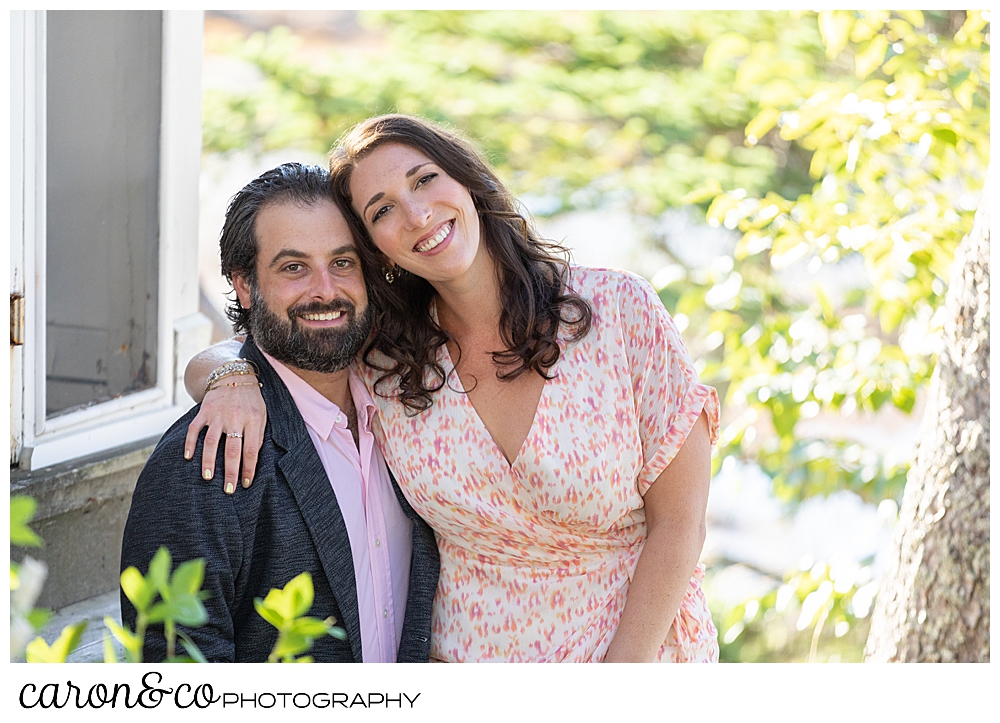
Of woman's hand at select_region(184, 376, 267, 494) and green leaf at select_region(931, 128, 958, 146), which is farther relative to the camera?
green leaf at select_region(931, 128, 958, 146)

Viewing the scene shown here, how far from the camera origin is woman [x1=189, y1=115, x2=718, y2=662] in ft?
5.45

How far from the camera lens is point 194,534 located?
58.9 inches

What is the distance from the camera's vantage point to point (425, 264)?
5.54 ft

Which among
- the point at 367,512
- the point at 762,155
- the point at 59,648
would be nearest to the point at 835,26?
the point at 367,512

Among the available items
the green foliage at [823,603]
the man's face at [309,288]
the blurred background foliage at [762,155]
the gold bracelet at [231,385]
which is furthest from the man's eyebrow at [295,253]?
A: the green foliage at [823,603]

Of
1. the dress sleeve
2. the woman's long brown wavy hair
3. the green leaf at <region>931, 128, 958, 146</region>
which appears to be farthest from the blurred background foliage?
the dress sleeve

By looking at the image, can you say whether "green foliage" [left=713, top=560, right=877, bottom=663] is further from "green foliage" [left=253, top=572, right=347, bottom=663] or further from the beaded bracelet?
"green foliage" [left=253, top=572, right=347, bottom=663]

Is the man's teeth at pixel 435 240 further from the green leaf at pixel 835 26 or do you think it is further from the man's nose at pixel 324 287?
the green leaf at pixel 835 26

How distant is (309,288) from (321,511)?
40 centimetres

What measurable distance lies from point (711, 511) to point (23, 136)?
409 cm

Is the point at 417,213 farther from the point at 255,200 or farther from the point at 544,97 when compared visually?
the point at 544,97

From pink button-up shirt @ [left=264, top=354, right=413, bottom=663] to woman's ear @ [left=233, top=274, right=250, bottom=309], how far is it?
0.44 ft
